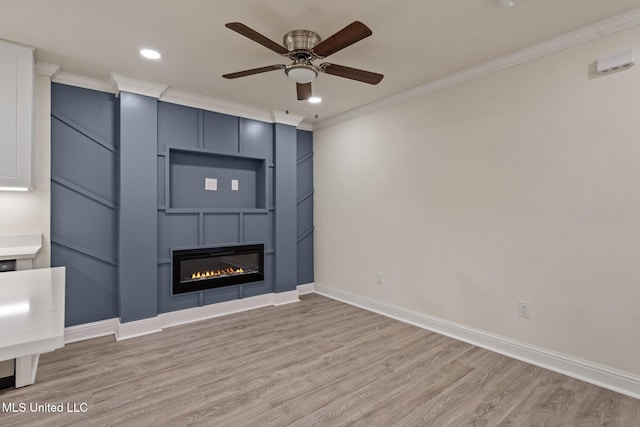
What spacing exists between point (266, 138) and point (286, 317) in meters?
2.36

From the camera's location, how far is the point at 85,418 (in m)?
2.00

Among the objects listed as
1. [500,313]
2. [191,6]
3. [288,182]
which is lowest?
[500,313]

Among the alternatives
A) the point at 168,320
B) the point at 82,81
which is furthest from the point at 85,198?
the point at 168,320

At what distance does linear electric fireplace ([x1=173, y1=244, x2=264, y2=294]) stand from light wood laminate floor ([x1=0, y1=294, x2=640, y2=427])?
2.15 feet

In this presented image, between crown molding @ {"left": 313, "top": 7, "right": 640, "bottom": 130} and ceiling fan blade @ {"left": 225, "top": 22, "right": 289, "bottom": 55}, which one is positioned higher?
crown molding @ {"left": 313, "top": 7, "right": 640, "bottom": 130}

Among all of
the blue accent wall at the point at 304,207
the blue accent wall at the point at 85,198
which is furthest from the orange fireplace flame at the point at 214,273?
the blue accent wall at the point at 304,207

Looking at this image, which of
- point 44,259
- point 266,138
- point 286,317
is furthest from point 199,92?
point 286,317

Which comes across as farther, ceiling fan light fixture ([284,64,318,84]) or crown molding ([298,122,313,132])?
crown molding ([298,122,313,132])

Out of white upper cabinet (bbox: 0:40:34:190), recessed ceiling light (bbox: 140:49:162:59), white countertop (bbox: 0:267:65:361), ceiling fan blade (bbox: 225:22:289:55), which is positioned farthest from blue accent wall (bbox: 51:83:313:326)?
ceiling fan blade (bbox: 225:22:289:55)

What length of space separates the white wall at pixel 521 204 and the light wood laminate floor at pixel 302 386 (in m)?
0.45

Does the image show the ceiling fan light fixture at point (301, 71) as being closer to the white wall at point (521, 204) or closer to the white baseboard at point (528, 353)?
the white wall at point (521, 204)

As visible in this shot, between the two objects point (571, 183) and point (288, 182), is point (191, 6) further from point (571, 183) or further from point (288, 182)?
point (571, 183)

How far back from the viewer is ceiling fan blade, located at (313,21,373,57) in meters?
1.88

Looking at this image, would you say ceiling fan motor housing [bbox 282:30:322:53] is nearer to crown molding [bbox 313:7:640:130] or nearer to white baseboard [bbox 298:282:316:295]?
crown molding [bbox 313:7:640:130]
